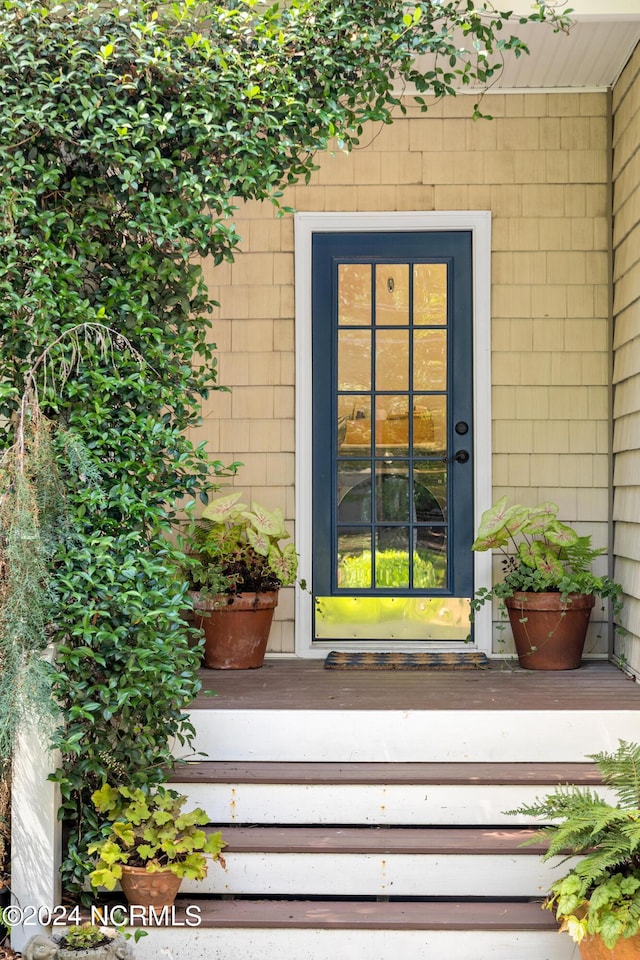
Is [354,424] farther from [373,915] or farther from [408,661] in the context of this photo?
[373,915]

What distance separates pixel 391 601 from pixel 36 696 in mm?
2180

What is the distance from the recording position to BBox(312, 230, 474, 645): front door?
4.53 meters

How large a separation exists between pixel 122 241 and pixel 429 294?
193 centimetres

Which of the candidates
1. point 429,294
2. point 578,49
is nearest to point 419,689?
point 429,294

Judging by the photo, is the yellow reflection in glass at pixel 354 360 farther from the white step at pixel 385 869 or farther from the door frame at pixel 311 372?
the white step at pixel 385 869

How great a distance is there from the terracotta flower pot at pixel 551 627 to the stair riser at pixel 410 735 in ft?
2.71

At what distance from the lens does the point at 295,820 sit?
10.1 feet

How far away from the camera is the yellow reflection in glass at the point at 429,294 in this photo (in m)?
4.54

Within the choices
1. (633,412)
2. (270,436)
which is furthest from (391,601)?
(633,412)

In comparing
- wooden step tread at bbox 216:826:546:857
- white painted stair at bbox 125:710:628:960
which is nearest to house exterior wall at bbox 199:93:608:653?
white painted stair at bbox 125:710:628:960

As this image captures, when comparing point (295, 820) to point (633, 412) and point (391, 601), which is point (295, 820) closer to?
point (391, 601)

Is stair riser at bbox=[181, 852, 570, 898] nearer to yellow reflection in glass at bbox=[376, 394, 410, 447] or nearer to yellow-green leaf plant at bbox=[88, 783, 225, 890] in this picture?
yellow-green leaf plant at bbox=[88, 783, 225, 890]

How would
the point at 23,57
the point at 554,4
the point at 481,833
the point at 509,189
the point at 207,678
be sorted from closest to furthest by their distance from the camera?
the point at 23,57
the point at 481,833
the point at 554,4
the point at 207,678
the point at 509,189

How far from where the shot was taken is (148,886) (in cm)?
278
